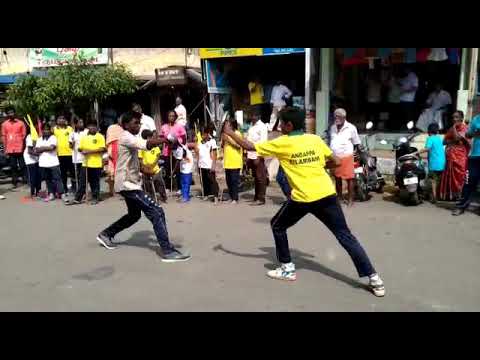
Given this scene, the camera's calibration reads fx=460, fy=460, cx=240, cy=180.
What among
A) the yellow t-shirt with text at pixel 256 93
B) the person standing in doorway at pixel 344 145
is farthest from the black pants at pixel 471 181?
the yellow t-shirt with text at pixel 256 93

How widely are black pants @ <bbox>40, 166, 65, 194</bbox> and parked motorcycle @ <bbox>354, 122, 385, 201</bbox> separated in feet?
18.3

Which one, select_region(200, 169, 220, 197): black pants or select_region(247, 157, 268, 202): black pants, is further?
select_region(200, 169, 220, 197): black pants

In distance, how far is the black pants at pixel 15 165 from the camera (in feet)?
34.1

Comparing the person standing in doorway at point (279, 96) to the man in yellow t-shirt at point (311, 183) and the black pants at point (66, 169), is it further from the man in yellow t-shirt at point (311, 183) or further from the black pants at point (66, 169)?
the man in yellow t-shirt at point (311, 183)

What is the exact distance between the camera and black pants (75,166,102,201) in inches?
332

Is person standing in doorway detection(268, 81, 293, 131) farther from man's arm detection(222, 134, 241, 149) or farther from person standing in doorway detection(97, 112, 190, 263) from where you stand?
person standing in doorway detection(97, 112, 190, 263)

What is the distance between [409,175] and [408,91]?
14.2ft

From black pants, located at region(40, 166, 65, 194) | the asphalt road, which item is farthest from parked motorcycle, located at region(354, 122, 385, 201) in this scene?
black pants, located at region(40, 166, 65, 194)

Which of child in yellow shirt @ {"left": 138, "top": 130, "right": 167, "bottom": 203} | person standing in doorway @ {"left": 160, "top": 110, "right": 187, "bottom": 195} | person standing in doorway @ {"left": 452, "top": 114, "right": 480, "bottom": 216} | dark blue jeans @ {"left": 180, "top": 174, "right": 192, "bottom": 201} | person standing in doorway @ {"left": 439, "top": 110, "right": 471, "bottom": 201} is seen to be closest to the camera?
person standing in doorway @ {"left": 452, "top": 114, "right": 480, "bottom": 216}

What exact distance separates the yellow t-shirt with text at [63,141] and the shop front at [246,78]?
4459 mm

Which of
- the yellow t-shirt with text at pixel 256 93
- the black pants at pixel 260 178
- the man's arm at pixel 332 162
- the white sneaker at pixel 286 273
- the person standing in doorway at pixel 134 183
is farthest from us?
the yellow t-shirt with text at pixel 256 93

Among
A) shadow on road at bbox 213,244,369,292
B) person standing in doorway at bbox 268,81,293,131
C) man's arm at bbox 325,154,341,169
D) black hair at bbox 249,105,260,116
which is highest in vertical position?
person standing in doorway at bbox 268,81,293,131

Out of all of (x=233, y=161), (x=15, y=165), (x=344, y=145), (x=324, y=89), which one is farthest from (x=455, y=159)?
(x=15, y=165)

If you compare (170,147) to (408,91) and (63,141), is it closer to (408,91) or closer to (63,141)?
(63,141)
